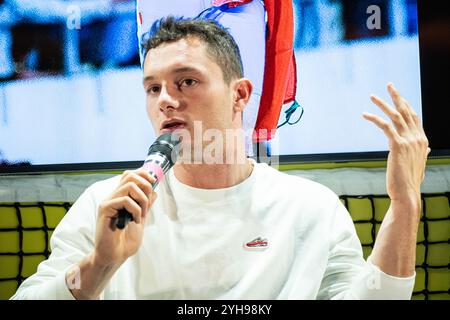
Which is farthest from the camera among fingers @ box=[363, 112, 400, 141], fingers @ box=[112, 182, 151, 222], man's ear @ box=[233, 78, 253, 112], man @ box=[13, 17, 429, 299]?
man's ear @ box=[233, 78, 253, 112]

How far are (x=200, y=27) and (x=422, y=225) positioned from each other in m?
0.88

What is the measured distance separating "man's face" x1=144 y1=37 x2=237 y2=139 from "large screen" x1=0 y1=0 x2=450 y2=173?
0.53 ft

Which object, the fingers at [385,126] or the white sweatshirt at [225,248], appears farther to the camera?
the white sweatshirt at [225,248]

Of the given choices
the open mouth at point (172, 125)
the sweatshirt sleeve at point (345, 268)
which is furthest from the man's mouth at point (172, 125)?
the sweatshirt sleeve at point (345, 268)

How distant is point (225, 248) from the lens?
149 centimetres

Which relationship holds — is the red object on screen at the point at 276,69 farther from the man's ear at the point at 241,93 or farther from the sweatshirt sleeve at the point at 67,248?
the sweatshirt sleeve at the point at 67,248

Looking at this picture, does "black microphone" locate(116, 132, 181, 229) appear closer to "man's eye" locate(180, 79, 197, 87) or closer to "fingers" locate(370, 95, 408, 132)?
"man's eye" locate(180, 79, 197, 87)

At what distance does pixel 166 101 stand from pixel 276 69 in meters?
0.38

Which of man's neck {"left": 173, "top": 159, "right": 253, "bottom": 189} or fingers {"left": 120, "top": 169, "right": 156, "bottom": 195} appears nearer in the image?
fingers {"left": 120, "top": 169, "right": 156, "bottom": 195}

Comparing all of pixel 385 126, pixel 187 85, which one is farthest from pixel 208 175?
pixel 385 126

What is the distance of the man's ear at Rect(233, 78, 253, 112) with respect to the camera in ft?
5.21

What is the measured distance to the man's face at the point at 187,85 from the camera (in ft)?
4.90

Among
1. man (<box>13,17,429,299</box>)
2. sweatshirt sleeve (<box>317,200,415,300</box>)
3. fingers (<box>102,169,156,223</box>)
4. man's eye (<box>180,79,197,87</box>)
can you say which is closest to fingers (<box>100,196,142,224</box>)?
fingers (<box>102,169,156,223</box>)

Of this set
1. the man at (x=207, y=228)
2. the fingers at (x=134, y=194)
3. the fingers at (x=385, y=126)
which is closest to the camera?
the fingers at (x=134, y=194)
